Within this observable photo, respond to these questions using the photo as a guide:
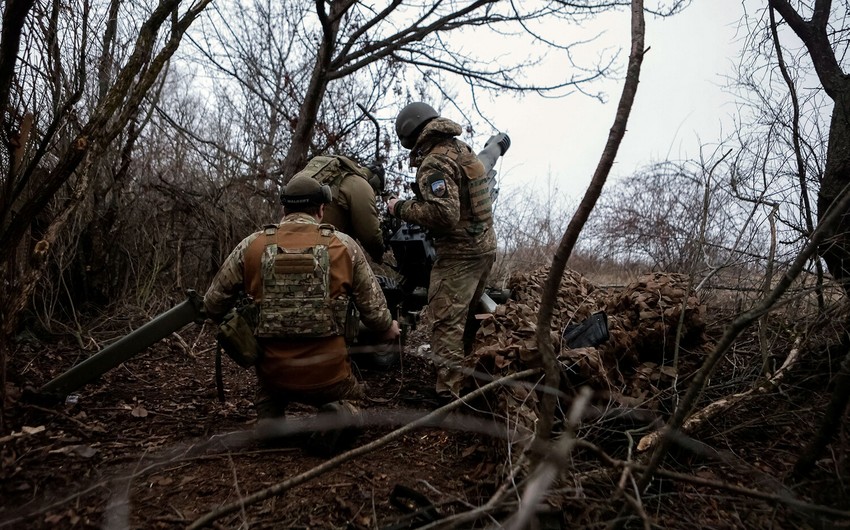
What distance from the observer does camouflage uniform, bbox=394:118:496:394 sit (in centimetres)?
350

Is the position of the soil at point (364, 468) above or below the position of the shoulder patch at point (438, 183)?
below

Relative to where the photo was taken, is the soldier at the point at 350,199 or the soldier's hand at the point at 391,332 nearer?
the soldier's hand at the point at 391,332

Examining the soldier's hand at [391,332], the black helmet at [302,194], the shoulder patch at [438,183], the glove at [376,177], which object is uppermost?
the glove at [376,177]

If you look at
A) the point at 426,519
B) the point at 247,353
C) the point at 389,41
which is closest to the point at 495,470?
the point at 426,519

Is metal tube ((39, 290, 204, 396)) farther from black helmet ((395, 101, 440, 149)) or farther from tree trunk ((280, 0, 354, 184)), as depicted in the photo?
tree trunk ((280, 0, 354, 184))

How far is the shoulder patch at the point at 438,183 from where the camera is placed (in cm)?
349

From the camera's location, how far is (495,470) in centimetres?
243

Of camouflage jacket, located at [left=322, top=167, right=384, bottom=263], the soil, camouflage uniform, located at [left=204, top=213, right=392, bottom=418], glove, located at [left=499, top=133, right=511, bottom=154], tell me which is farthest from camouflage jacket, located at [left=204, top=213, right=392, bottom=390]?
glove, located at [left=499, top=133, right=511, bottom=154]

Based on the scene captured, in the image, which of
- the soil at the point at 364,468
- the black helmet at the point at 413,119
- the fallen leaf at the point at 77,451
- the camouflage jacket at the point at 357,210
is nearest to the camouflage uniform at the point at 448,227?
the black helmet at the point at 413,119

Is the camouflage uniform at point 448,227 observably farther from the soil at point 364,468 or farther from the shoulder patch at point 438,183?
the soil at point 364,468

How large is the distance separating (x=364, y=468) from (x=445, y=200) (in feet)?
5.80

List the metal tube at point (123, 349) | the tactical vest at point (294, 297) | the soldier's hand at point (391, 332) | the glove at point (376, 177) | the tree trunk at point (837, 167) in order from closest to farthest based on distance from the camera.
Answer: the tactical vest at point (294, 297)
the tree trunk at point (837, 167)
the metal tube at point (123, 349)
the soldier's hand at point (391, 332)
the glove at point (376, 177)

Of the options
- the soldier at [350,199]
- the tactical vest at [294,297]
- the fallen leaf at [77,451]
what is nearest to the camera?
the fallen leaf at [77,451]

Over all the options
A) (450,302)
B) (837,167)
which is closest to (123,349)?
(450,302)
